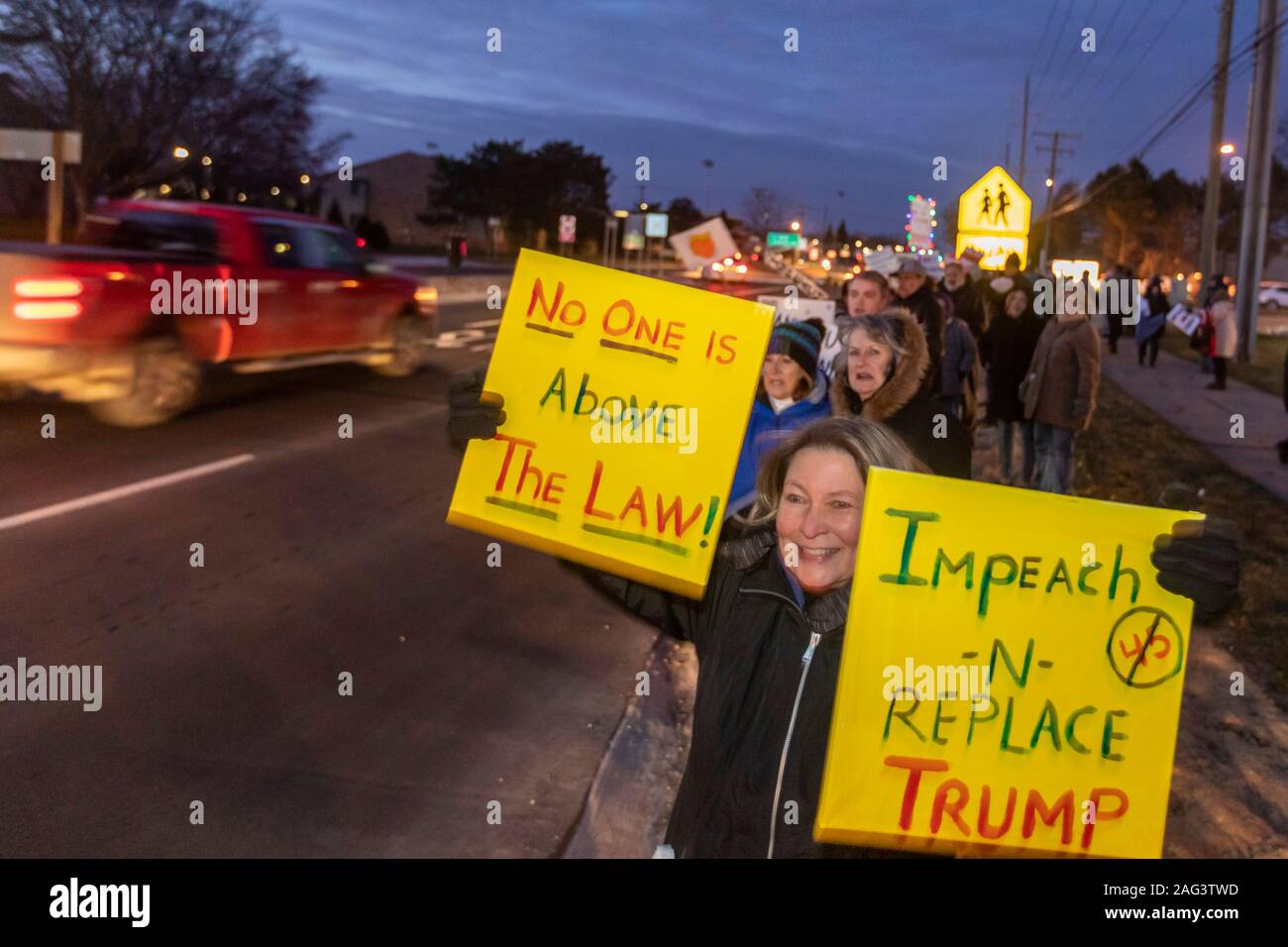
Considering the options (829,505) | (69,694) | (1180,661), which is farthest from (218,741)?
(1180,661)

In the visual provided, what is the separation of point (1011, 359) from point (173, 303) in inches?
306

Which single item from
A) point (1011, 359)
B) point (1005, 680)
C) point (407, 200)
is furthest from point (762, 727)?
point (407, 200)

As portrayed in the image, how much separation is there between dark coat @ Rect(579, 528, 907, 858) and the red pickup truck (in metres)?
10.3

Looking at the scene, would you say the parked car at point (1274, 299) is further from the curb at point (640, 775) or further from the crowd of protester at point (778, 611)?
the crowd of protester at point (778, 611)

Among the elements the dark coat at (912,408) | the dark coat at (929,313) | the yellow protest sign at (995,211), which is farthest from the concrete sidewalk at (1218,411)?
the dark coat at (912,408)

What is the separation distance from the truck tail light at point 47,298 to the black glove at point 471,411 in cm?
932

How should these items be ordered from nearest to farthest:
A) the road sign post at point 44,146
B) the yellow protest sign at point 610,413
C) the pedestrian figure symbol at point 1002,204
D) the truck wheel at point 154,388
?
1. the yellow protest sign at point 610,413
2. the truck wheel at point 154,388
3. the pedestrian figure symbol at point 1002,204
4. the road sign post at point 44,146

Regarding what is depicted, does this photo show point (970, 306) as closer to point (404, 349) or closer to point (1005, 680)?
point (404, 349)

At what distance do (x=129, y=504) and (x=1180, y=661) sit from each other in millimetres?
8143

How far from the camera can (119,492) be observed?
952 centimetres

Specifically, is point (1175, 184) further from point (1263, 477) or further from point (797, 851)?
point (797, 851)

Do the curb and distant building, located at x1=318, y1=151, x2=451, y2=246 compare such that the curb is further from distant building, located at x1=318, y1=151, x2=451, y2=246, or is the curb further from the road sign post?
distant building, located at x1=318, y1=151, x2=451, y2=246

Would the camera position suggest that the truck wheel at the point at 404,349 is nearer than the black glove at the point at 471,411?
No

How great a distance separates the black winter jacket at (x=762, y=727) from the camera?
2434 mm
